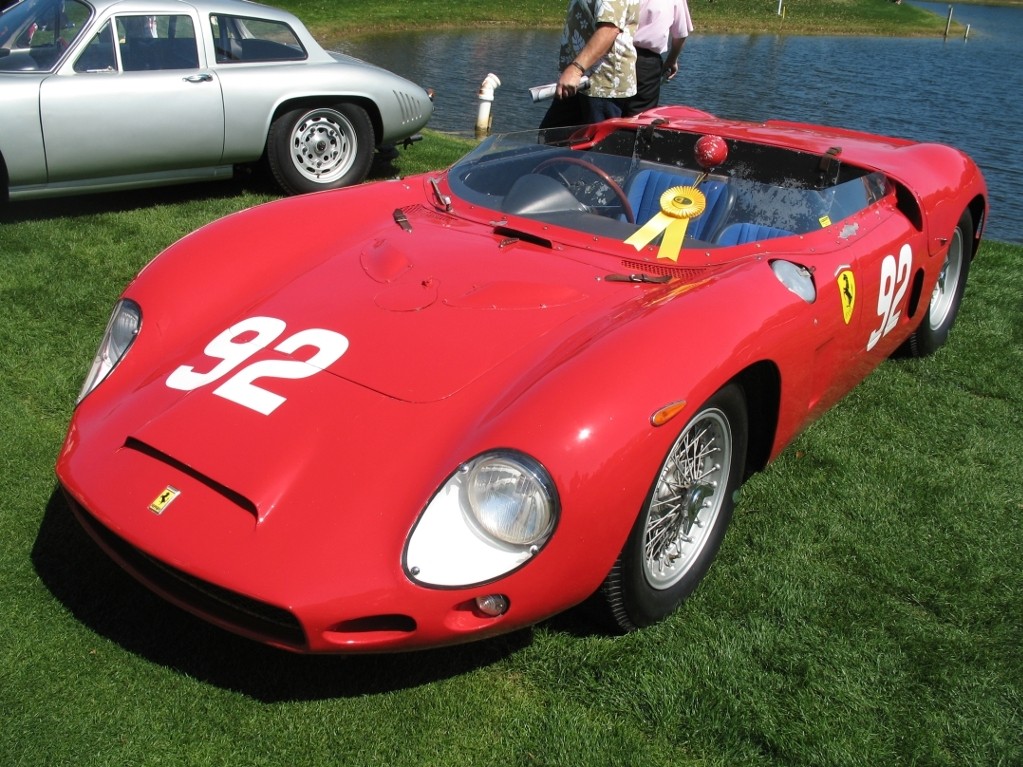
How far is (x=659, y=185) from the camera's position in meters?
3.61

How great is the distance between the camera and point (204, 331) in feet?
9.22

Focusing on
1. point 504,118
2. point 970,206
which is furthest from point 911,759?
point 504,118

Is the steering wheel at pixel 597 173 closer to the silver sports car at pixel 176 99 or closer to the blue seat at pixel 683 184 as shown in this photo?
the blue seat at pixel 683 184

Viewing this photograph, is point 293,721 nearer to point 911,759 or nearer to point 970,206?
point 911,759

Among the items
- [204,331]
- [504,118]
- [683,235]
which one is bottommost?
[504,118]

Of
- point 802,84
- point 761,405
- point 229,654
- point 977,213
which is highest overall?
point 977,213

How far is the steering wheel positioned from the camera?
3404 mm

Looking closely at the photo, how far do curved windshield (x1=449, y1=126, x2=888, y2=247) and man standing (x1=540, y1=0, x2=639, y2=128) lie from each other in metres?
1.31

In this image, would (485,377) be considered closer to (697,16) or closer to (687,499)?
(687,499)

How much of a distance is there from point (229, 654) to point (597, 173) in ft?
6.86

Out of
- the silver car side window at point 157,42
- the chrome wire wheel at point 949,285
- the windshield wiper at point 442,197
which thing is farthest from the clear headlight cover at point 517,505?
the silver car side window at point 157,42

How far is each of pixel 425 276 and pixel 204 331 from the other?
26.2 inches

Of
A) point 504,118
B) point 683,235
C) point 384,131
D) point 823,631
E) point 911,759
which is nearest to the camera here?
point 911,759

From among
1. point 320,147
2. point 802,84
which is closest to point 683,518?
point 320,147
